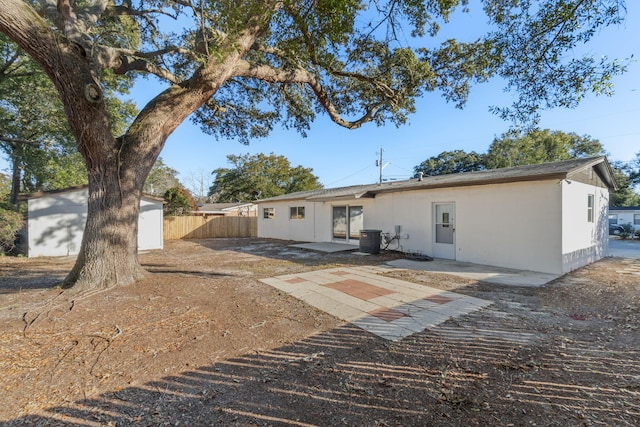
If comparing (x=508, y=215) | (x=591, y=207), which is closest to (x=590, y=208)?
(x=591, y=207)

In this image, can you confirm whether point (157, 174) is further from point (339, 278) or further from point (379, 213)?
point (339, 278)

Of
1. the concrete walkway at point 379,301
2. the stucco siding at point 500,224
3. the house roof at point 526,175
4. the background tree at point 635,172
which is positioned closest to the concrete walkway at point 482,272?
the stucco siding at point 500,224

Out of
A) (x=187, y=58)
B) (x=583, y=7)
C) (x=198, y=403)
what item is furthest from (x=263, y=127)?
(x=198, y=403)

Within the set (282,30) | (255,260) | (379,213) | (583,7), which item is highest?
(282,30)

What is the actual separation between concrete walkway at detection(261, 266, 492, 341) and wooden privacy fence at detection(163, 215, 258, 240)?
45.3ft

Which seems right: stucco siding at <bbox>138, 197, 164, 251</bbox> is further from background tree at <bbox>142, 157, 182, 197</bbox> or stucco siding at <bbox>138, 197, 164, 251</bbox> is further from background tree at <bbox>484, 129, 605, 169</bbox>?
background tree at <bbox>484, 129, 605, 169</bbox>

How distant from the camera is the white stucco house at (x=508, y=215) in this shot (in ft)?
23.9

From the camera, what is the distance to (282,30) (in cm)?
634

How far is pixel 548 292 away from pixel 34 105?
19.3m

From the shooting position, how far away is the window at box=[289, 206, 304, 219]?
1658 cm

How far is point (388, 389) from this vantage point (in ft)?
7.95

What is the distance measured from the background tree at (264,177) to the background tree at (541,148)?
69.7ft

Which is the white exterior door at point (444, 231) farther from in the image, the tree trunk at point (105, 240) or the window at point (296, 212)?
the tree trunk at point (105, 240)

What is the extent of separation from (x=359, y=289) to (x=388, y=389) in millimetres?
3340
